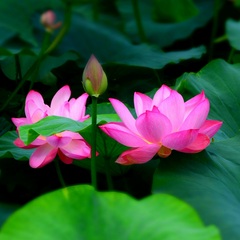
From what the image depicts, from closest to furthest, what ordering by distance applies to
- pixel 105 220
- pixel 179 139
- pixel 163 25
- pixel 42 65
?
pixel 105 220, pixel 179 139, pixel 42 65, pixel 163 25

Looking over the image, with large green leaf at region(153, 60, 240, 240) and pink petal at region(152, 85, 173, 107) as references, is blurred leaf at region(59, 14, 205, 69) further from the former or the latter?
pink petal at region(152, 85, 173, 107)

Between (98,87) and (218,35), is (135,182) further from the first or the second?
(218,35)

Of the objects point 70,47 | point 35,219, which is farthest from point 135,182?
point 70,47

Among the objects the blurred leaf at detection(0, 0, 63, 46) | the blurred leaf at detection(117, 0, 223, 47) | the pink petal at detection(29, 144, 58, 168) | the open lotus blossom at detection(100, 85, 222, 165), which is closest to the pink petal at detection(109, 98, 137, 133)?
the open lotus blossom at detection(100, 85, 222, 165)

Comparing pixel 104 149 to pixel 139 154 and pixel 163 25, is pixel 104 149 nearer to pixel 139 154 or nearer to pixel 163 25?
pixel 139 154

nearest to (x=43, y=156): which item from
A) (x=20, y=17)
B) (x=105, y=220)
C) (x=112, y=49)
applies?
(x=105, y=220)

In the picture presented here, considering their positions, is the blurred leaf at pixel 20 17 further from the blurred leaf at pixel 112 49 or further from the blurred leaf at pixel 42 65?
the blurred leaf at pixel 42 65
